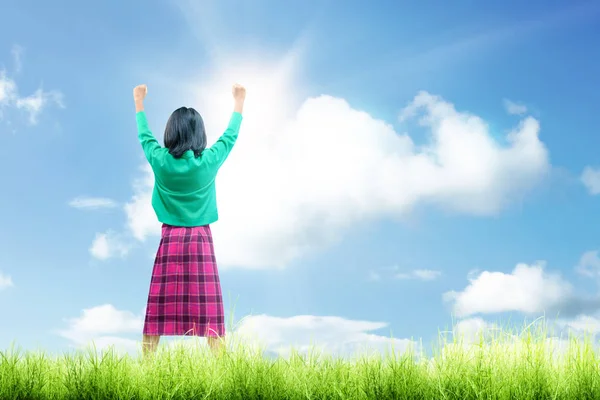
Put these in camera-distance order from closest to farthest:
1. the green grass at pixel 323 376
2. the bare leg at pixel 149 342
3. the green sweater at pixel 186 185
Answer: the green grass at pixel 323 376
the bare leg at pixel 149 342
the green sweater at pixel 186 185

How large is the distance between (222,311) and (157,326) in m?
0.48

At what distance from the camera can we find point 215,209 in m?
5.07

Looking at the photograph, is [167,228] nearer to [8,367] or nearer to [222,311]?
[222,311]

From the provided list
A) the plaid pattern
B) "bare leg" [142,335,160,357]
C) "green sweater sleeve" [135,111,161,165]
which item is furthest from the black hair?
"bare leg" [142,335,160,357]

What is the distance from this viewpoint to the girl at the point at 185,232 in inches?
189

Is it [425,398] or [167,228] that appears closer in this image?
[425,398]

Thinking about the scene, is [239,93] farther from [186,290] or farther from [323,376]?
[323,376]

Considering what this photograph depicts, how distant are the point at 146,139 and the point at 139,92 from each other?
0.47 m

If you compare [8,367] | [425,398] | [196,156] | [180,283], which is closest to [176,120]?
[196,156]

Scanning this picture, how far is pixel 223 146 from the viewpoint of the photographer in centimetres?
511

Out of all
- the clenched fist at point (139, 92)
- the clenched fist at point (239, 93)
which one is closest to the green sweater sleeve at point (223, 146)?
the clenched fist at point (239, 93)

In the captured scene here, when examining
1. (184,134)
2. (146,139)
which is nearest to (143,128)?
(146,139)

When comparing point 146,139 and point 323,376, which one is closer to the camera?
point 323,376

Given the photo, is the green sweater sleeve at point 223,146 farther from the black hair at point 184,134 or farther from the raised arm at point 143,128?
the raised arm at point 143,128
